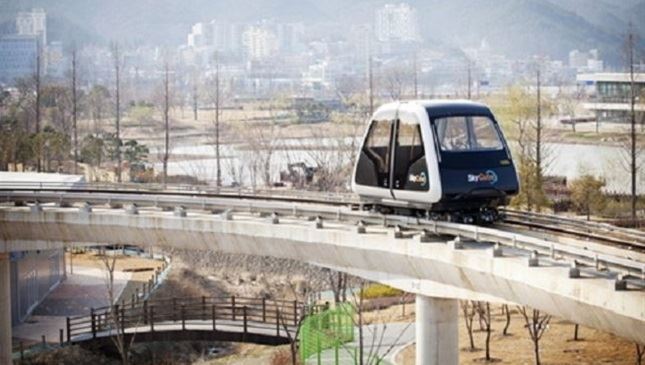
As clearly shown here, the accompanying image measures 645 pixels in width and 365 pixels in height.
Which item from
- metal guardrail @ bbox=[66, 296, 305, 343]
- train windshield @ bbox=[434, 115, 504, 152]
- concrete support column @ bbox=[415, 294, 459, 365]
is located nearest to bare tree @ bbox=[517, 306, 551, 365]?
concrete support column @ bbox=[415, 294, 459, 365]

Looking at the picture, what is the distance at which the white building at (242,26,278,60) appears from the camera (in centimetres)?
17150

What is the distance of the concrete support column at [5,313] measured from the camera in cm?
3108

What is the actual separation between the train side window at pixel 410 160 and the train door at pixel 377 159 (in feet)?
0.79

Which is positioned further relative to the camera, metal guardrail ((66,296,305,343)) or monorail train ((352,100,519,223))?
metal guardrail ((66,296,305,343))

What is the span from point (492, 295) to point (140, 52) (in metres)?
162

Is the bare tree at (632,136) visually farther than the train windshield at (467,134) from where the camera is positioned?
Yes

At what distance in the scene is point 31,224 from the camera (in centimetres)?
3105

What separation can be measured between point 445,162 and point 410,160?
0.78 m

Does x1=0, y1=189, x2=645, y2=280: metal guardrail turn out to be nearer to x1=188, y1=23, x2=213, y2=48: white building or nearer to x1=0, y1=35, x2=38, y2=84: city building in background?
x1=0, y1=35, x2=38, y2=84: city building in background

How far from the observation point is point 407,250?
23.8 m

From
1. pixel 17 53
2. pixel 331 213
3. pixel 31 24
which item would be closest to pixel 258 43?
pixel 31 24

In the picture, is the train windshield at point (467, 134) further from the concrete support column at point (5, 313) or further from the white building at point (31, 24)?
the white building at point (31, 24)

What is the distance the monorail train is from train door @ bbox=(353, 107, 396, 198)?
0.08 feet

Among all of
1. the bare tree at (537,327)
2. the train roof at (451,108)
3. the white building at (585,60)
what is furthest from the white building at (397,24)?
the train roof at (451,108)
